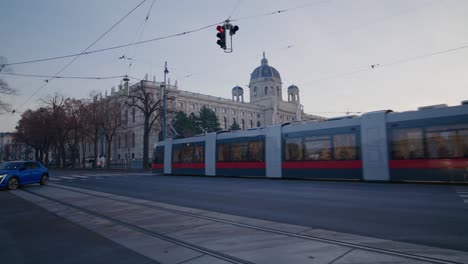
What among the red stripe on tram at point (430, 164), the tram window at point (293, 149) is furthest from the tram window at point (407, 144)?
the tram window at point (293, 149)

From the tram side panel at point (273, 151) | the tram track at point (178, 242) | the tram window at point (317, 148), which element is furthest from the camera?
the tram side panel at point (273, 151)

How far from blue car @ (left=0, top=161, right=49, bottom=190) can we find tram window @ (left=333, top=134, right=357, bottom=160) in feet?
51.9

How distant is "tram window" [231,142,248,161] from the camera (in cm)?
1984

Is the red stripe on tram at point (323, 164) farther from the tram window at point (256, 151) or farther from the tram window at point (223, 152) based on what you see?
the tram window at point (223, 152)

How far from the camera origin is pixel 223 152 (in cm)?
2100

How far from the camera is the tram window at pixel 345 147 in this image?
1508 centimetres

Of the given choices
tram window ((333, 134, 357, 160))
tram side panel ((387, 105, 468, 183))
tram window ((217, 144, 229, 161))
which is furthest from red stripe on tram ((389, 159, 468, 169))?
tram window ((217, 144, 229, 161))

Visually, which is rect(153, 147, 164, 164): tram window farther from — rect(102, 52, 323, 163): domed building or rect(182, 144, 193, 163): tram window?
rect(102, 52, 323, 163): domed building

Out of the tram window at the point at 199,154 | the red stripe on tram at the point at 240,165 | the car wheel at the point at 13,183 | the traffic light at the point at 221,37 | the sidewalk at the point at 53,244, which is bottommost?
the sidewalk at the point at 53,244

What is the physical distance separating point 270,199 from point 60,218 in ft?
19.0

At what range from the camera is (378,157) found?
14.2 m

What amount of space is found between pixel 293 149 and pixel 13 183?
1442 cm

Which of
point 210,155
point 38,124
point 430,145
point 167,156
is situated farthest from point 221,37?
point 38,124

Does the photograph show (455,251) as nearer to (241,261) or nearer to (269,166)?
(241,261)
